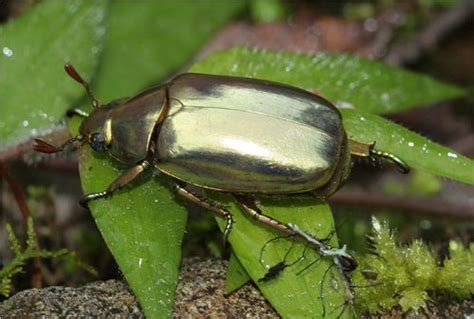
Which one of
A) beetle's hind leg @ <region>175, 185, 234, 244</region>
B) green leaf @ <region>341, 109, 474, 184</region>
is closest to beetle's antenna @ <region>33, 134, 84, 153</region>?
beetle's hind leg @ <region>175, 185, 234, 244</region>

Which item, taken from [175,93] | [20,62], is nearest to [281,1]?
[20,62]

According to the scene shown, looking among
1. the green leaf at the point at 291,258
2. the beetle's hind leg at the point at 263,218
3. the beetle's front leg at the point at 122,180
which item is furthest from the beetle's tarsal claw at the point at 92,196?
the beetle's hind leg at the point at 263,218

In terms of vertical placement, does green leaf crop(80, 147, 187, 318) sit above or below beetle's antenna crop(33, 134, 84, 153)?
below

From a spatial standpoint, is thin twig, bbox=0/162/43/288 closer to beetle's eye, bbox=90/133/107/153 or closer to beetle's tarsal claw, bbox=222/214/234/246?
beetle's eye, bbox=90/133/107/153

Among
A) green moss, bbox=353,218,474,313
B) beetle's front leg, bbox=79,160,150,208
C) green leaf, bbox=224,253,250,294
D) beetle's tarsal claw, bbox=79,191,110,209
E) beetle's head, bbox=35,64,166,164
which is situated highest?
beetle's head, bbox=35,64,166,164

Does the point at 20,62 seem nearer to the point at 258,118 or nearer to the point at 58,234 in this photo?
the point at 58,234
